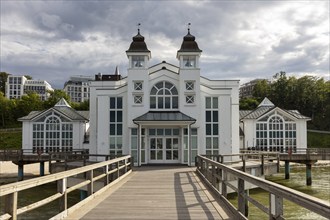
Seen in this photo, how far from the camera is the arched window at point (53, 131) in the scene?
41.1 meters

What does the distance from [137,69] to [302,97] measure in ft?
204

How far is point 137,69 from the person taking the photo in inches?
1029

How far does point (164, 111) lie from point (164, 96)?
112 centimetres

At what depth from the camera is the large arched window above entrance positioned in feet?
85.3

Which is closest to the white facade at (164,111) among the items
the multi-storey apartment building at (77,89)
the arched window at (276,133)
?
the arched window at (276,133)

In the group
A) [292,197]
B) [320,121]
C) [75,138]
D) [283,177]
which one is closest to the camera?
[292,197]

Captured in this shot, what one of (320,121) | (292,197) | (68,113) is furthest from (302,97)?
(292,197)

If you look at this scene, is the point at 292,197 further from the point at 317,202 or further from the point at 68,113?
the point at 68,113

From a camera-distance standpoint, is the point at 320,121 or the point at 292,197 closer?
the point at 292,197

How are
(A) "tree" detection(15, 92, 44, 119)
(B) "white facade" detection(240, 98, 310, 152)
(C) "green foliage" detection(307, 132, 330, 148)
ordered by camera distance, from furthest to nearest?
(A) "tree" detection(15, 92, 44, 119) < (C) "green foliage" detection(307, 132, 330, 148) < (B) "white facade" detection(240, 98, 310, 152)

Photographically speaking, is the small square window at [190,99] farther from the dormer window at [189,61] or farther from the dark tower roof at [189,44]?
the dark tower roof at [189,44]

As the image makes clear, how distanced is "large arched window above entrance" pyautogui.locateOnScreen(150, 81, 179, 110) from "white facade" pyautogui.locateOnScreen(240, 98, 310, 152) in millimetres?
19879

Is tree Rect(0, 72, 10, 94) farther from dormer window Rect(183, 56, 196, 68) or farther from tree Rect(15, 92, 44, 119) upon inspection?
dormer window Rect(183, 56, 196, 68)

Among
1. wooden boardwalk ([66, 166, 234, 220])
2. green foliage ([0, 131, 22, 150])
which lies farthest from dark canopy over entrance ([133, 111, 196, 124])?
green foliage ([0, 131, 22, 150])
